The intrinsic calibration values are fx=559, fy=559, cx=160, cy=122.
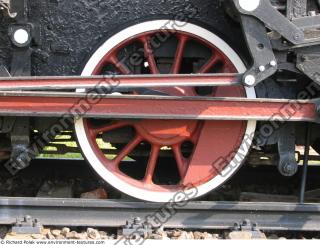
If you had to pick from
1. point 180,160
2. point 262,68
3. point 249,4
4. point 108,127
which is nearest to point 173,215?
point 180,160

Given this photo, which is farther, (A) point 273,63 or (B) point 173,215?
(B) point 173,215

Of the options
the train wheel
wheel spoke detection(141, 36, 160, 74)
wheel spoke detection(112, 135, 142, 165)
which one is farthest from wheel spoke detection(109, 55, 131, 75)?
wheel spoke detection(112, 135, 142, 165)

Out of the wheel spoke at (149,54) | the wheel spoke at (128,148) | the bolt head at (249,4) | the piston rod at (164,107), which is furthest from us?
the wheel spoke at (128,148)

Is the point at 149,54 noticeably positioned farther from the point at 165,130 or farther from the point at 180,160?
the point at 180,160

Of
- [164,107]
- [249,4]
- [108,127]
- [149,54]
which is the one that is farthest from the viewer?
[108,127]

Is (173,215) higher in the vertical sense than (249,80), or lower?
lower

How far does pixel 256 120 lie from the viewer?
3332 millimetres

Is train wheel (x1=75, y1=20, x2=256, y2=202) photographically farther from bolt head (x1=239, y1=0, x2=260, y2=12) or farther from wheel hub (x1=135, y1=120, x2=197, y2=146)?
bolt head (x1=239, y1=0, x2=260, y2=12)

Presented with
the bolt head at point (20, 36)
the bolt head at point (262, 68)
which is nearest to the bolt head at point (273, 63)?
the bolt head at point (262, 68)

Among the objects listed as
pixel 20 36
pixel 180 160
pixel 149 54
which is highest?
pixel 20 36

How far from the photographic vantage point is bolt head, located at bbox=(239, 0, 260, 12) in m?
3.01

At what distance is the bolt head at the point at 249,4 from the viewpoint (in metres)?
3.01

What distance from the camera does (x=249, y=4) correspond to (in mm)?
3016

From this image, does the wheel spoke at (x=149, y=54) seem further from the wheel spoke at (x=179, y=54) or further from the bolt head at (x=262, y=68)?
the bolt head at (x=262, y=68)
